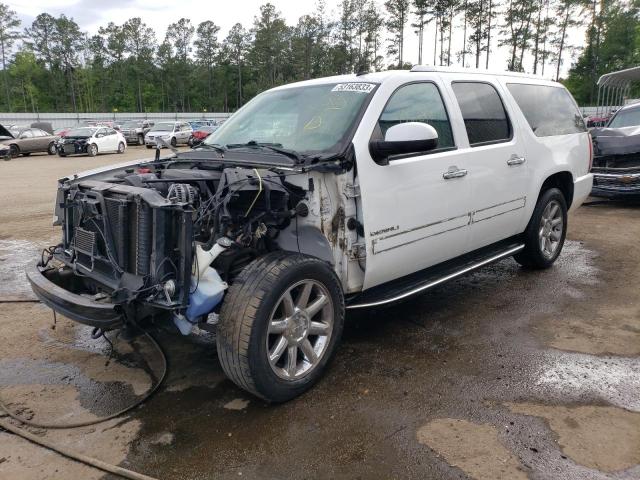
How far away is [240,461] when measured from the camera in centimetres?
271

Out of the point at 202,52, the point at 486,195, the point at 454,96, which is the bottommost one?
the point at 486,195

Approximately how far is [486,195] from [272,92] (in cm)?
211

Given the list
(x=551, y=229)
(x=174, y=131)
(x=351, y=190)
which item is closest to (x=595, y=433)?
(x=351, y=190)

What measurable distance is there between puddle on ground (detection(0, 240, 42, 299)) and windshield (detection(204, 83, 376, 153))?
2.29m

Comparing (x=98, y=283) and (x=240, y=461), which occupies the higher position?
(x=98, y=283)

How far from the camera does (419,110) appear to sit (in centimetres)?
405

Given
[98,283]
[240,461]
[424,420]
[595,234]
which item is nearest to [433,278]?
[424,420]

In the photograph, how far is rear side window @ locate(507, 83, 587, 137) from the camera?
5195 mm

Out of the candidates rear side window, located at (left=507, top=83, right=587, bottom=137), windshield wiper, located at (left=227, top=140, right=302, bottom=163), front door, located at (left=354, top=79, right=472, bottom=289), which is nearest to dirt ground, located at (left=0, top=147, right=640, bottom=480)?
Result: front door, located at (left=354, top=79, right=472, bottom=289)

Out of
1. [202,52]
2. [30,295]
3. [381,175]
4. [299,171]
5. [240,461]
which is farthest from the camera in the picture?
[202,52]

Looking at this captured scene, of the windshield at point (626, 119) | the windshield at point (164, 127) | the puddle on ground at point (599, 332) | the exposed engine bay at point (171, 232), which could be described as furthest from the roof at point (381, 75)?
the windshield at point (164, 127)

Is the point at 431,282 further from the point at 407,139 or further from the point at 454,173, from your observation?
the point at 407,139

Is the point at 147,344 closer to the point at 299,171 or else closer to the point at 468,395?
the point at 299,171

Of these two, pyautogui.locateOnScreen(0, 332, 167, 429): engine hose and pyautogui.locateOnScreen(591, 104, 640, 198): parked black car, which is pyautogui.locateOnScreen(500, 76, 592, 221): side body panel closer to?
Result: pyautogui.locateOnScreen(0, 332, 167, 429): engine hose
